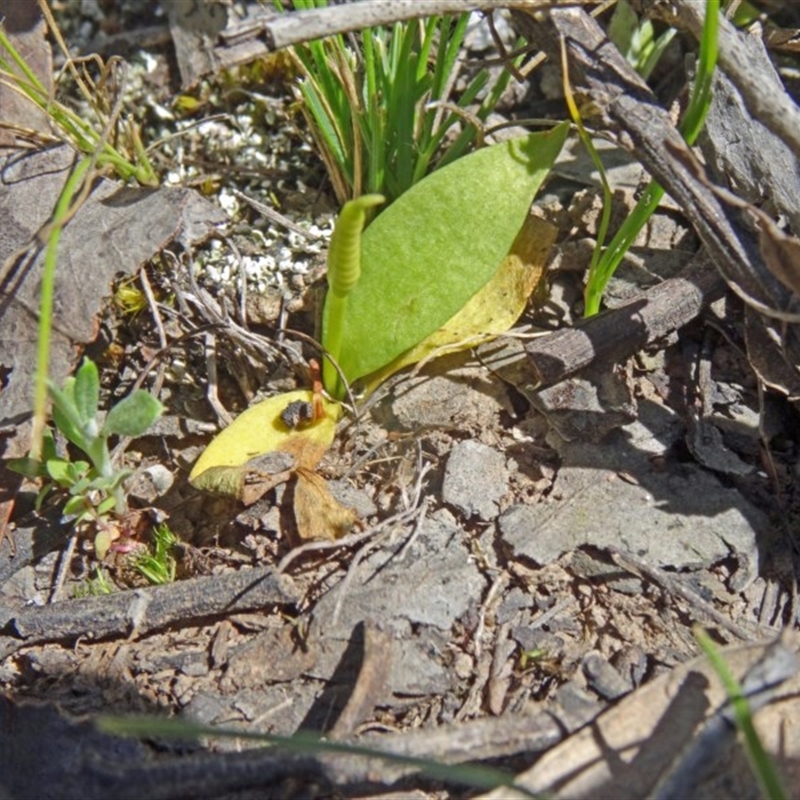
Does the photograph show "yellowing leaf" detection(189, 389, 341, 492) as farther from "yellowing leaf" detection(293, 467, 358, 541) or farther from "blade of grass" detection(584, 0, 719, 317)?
"blade of grass" detection(584, 0, 719, 317)

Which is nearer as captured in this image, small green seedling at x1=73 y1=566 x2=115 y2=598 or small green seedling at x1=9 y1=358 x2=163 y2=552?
small green seedling at x1=9 y1=358 x2=163 y2=552

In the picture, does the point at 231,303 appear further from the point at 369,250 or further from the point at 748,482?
the point at 748,482

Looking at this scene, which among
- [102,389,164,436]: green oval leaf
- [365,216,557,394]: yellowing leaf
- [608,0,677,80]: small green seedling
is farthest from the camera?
[608,0,677,80]: small green seedling

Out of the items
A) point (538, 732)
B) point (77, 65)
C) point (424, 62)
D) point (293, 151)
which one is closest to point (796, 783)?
point (538, 732)

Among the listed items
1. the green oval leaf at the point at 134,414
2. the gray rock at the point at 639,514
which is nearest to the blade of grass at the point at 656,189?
the gray rock at the point at 639,514

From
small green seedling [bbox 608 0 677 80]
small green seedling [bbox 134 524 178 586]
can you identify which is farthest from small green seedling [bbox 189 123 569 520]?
small green seedling [bbox 608 0 677 80]

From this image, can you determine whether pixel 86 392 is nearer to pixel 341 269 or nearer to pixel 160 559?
pixel 160 559
